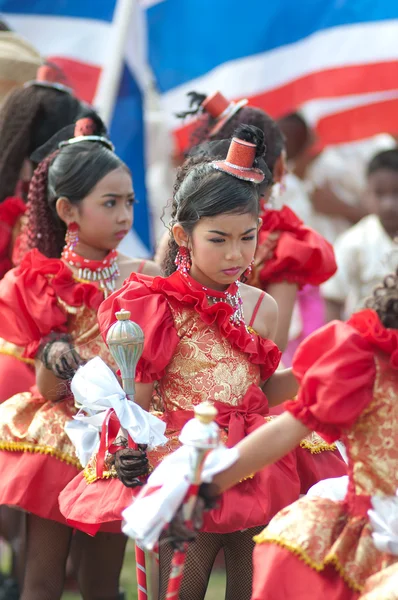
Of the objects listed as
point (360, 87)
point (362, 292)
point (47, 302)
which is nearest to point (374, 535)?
point (47, 302)

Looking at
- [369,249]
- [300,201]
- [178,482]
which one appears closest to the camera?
[178,482]

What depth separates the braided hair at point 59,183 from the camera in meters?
4.27

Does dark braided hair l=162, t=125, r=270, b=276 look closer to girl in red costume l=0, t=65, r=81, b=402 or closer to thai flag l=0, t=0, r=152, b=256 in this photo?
girl in red costume l=0, t=65, r=81, b=402

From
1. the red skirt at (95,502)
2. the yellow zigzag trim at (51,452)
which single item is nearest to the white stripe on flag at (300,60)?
the yellow zigzag trim at (51,452)

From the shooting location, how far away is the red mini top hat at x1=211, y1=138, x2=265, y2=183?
139 inches

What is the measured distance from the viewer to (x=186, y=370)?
11.8 feet

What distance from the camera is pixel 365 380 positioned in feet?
9.67

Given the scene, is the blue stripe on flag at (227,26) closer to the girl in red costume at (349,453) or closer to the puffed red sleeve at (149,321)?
the puffed red sleeve at (149,321)

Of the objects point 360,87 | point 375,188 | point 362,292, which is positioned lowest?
point 362,292

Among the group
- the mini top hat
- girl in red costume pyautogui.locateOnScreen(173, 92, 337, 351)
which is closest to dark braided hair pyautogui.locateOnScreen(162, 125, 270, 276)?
girl in red costume pyautogui.locateOnScreen(173, 92, 337, 351)

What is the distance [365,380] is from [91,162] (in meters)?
1.74

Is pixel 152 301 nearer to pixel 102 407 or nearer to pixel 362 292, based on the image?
pixel 102 407

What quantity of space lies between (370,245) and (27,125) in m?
2.76

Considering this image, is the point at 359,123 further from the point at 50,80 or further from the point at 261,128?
the point at 261,128
